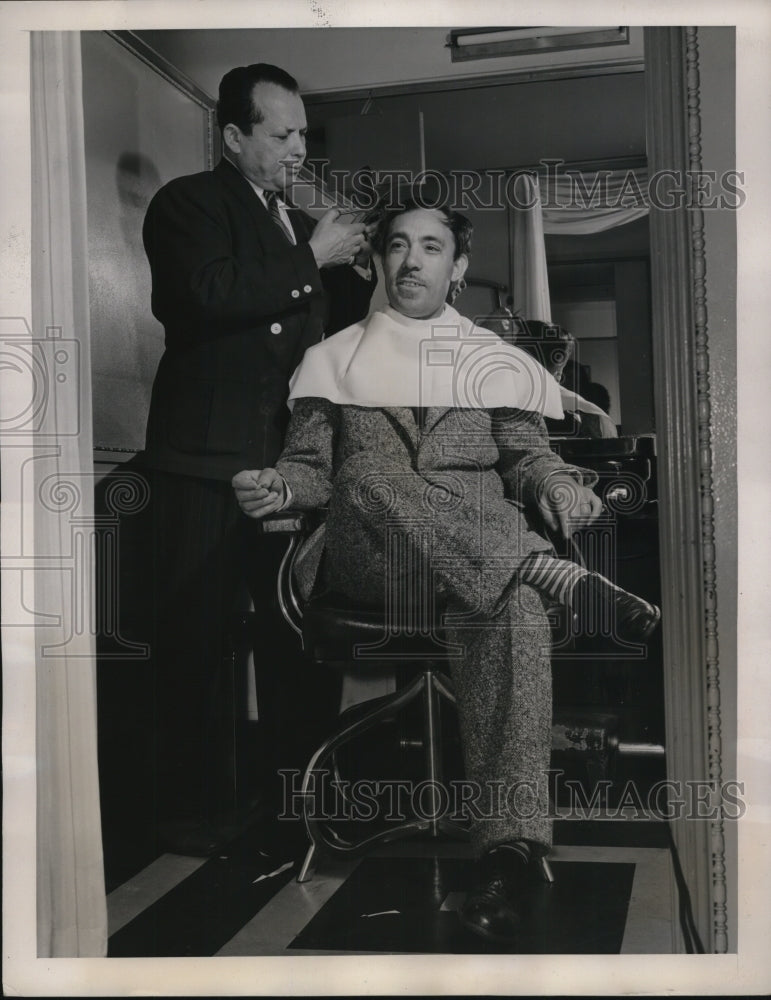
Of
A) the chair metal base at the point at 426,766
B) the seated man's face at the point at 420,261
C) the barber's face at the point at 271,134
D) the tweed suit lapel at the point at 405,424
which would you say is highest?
the barber's face at the point at 271,134

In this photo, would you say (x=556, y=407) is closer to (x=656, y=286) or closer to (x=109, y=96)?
(x=656, y=286)

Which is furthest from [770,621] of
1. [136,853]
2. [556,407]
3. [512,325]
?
[136,853]

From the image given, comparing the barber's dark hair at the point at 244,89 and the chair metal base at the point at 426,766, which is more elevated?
the barber's dark hair at the point at 244,89

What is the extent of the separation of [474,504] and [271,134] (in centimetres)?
91

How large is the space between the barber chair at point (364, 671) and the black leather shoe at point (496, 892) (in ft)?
0.19

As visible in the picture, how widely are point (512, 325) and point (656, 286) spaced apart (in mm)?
311

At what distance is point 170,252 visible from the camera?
2.18 m

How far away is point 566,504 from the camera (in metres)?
2.15

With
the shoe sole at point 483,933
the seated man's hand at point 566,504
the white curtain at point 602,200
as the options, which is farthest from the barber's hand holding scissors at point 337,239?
the shoe sole at point 483,933

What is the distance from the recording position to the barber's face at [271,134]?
2.17 metres

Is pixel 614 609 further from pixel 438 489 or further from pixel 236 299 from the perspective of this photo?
pixel 236 299

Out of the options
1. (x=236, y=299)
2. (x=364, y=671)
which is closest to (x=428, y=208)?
(x=236, y=299)

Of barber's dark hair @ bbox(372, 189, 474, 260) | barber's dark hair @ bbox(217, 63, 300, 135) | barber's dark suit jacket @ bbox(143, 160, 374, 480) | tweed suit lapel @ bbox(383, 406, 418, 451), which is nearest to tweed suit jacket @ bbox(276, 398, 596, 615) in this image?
tweed suit lapel @ bbox(383, 406, 418, 451)

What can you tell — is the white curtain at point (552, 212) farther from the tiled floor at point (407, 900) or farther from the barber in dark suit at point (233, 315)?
the tiled floor at point (407, 900)
